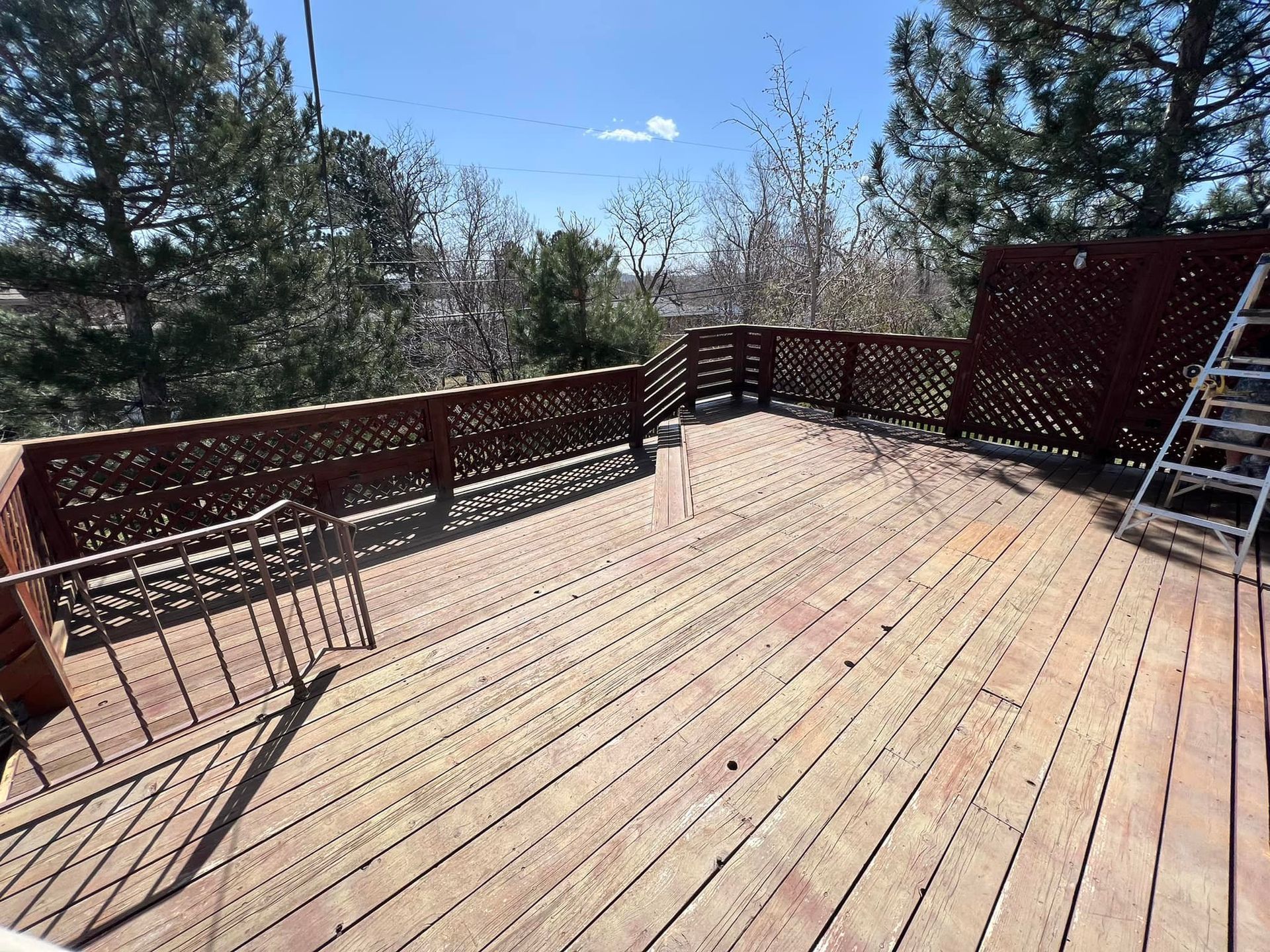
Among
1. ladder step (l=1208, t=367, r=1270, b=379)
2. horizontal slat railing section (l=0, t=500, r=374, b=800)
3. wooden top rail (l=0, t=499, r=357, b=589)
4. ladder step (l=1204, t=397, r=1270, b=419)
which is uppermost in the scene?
ladder step (l=1208, t=367, r=1270, b=379)

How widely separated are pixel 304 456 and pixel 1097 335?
596cm

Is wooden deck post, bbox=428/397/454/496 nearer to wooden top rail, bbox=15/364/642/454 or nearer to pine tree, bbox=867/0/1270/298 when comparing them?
wooden top rail, bbox=15/364/642/454

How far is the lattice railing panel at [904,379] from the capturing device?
199 inches

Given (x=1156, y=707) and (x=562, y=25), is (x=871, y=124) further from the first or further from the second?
(x=1156, y=707)

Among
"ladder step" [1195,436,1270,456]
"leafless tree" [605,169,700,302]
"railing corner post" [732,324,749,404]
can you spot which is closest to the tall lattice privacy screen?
"ladder step" [1195,436,1270,456]

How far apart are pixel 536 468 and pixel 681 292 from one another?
1534 centimetres

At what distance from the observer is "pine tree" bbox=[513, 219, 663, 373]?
25.8 feet

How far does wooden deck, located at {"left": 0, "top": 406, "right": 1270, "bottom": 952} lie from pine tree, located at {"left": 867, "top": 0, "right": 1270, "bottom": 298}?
324 centimetres

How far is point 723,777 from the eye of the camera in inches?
63.1

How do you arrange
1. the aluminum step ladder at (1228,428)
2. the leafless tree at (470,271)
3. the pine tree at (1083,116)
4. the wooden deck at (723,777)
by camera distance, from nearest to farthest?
the wooden deck at (723,777)
the aluminum step ladder at (1228,428)
the pine tree at (1083,116)
the leafless tree at (470,271)

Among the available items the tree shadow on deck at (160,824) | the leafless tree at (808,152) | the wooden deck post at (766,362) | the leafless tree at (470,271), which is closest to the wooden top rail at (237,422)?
the tree shadow on deck at (160,824)

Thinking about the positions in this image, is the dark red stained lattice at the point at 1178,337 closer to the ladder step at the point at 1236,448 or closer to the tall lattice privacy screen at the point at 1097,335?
the tall lattice privacy screen at the point at 1097,335

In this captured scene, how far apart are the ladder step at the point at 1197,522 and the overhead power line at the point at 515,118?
32.0ft

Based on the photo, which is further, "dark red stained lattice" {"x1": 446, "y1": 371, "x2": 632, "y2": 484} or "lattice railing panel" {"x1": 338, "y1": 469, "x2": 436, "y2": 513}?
"dark red stained lattice" {"x1": 446, "y1": 371, "x2": 632, "y2": 484}
